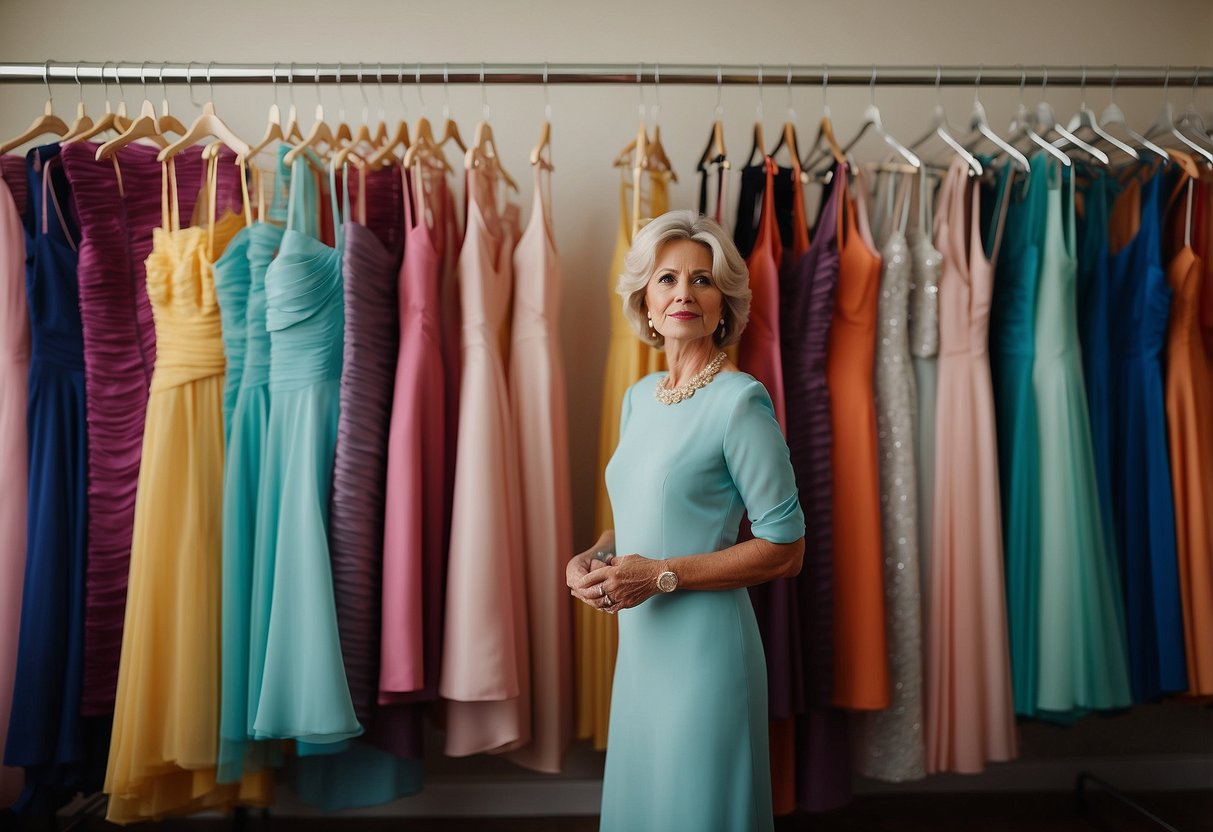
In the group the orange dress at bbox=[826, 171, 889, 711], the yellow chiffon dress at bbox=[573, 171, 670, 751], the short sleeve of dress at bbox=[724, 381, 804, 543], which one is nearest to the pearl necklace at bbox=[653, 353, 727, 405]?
the short sleeve of dress at bbox=[724, 381, 804, 543]

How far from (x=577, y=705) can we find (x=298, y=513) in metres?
0.95

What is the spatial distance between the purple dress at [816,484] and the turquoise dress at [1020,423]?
20.5 inches

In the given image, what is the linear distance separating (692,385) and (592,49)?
1656mm

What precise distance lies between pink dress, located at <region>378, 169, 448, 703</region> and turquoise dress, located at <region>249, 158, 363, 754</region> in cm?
14

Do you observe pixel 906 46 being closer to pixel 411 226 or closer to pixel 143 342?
pixel 411 226

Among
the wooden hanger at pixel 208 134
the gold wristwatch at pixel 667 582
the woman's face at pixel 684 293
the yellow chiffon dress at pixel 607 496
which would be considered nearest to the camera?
the gold wristwatch at pixel 667 582

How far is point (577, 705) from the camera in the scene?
236 centimetres

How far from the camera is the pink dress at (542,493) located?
2.25m

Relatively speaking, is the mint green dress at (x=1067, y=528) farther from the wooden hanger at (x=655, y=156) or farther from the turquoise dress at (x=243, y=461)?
the turquoise dress at (x=243, y=461)

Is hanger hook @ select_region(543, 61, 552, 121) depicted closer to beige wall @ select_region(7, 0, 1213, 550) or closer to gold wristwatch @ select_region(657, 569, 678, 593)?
beige wall @ select_region(7, 0, 1213, 550)

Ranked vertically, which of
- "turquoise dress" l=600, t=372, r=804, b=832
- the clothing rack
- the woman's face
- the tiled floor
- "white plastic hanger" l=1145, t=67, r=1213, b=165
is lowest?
the tiled floor

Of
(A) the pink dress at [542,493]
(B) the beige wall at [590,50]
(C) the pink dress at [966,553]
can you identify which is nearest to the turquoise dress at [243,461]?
(A) the pink dress at [542,493]

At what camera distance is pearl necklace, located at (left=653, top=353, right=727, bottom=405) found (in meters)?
1.62


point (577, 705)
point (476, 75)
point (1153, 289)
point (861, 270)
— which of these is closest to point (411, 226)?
point (476, 75)
